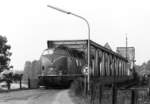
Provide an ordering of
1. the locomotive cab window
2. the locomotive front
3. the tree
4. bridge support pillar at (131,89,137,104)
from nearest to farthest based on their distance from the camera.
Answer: bridge support pillar at (131,89,137,104)
the locomotive front
the locomotive cab window
the tree

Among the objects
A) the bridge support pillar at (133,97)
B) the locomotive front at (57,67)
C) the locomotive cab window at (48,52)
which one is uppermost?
the locomotive cab window at (48,52)

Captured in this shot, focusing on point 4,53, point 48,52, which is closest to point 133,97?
point 48,52

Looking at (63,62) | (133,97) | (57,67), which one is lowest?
(133,97)

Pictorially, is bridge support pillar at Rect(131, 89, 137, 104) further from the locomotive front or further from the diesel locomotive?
the locomotive front

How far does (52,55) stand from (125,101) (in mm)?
16360

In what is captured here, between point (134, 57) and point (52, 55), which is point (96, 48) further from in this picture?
point (134, 57)

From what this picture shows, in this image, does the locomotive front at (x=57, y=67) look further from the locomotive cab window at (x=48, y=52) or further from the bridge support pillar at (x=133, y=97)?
the bridge support pillar at (x=133, y=97)

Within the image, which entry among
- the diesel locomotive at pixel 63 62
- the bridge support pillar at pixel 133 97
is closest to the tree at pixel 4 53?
the diesel locomotive at pixel 63 62

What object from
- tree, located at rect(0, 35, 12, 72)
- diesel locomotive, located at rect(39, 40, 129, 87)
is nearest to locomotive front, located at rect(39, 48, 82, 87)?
diesel locomotive, located at rect(39, 40, 129, 87)

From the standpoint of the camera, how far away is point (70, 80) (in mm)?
30547

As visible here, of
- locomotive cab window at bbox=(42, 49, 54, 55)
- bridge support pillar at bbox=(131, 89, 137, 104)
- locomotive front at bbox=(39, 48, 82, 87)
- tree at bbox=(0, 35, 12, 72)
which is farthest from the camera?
tree at bbox=(0, 35, 12, 72)

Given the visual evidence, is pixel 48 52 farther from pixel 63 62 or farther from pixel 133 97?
pixel 133 97

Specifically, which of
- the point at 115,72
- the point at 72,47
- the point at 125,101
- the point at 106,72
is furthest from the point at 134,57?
the point at 125,101

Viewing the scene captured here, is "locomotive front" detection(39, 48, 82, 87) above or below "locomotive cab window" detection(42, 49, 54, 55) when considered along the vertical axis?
below
